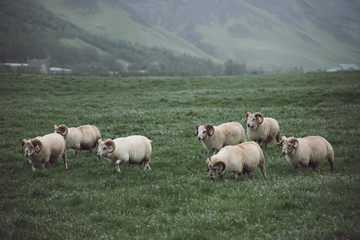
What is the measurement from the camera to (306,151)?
11.8 metres

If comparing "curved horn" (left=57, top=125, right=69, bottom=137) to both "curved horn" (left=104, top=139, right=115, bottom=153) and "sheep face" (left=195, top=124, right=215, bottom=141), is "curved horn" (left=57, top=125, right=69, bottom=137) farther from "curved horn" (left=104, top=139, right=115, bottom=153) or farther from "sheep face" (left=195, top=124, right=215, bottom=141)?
"sheep face" (left=195, top=124, right=215, bottom=141)

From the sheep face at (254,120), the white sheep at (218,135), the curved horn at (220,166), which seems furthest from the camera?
the sheep face at (254,120)

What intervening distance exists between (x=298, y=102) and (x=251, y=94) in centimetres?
689

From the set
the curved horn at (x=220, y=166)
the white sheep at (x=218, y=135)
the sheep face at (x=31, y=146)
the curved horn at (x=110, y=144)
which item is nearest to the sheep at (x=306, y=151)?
the curved horn at (x=220, y=166)

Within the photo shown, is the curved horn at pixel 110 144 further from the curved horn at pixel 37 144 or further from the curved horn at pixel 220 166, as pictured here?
the curved horn at pixel 220 166

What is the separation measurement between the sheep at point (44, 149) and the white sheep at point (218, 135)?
634 centimetres

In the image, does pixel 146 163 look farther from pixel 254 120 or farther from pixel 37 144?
pixel 254 120

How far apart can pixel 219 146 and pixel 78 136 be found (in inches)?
280

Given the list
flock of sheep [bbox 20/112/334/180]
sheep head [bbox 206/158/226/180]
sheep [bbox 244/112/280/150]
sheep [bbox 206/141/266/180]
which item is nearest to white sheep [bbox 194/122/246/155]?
flock of sheep [bbox 20/112/334/180]

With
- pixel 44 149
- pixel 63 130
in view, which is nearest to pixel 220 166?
pixel 44 149

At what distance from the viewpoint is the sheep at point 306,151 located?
455 inches

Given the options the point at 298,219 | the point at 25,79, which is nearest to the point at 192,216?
the point at 298,219

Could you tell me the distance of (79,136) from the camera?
15.3 meters

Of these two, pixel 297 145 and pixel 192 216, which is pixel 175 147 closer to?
pixel 297 145
